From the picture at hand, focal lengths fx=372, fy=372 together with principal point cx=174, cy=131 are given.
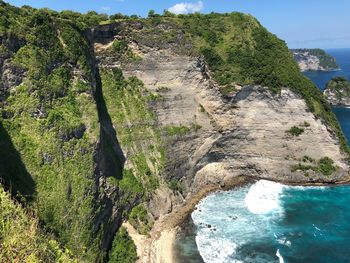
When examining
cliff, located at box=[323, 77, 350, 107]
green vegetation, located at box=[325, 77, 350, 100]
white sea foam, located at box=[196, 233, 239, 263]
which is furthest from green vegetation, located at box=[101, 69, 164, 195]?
green vegetation, located at box=[325, 77, 350, 100]

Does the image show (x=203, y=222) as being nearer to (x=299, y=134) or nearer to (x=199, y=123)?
(x=199, y=123)

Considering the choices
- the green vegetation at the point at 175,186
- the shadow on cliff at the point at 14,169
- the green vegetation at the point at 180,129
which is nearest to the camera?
the shadow on cliff at the point at 14,169

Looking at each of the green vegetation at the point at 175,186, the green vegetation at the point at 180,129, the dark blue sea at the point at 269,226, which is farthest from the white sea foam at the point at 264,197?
the green vegetation at the point at 180,129

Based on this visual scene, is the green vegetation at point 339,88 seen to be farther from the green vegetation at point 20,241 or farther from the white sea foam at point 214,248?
the green vegetation at point 20,241

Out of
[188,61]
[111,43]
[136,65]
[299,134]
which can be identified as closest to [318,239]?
[299,134]

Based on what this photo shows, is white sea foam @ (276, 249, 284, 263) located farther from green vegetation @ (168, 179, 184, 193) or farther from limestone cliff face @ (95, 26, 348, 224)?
limestone cliff face @ (95, 26, 348, 224)

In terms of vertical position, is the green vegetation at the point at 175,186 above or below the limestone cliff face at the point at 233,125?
below

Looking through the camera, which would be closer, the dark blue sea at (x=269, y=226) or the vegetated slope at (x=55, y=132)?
the vegetated slope at (x=55, y=132)
